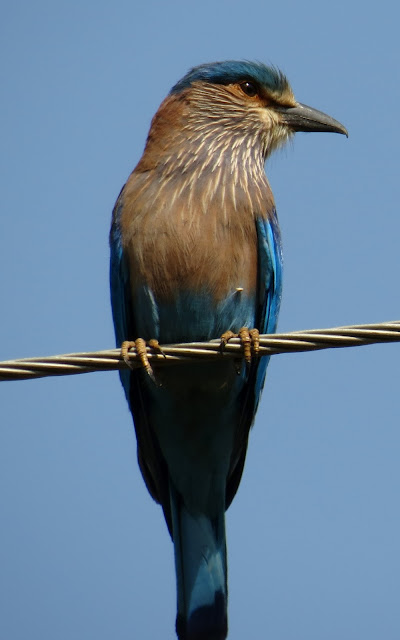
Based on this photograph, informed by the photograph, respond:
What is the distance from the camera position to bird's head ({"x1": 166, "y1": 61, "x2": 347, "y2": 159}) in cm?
650

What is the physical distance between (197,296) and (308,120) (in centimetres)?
184

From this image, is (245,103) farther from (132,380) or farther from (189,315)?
(132,380)

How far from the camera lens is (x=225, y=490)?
626 cm

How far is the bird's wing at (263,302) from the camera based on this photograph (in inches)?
229

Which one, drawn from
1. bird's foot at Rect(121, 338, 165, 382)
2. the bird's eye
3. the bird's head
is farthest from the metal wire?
the bird's eye

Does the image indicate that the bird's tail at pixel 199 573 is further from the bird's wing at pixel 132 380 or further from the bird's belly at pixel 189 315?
the bird's belly at pixel 189 315

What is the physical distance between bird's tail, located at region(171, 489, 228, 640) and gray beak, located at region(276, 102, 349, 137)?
2432mm

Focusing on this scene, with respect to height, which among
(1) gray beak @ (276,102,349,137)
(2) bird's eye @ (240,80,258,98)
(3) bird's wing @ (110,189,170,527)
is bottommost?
(3) bird's wing @ (110,189,170,527)

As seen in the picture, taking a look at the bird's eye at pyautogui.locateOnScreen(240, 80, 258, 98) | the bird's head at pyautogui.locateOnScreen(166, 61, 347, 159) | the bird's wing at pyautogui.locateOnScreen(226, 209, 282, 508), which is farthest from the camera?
the bird's eye at pyautogui.locateOnScreen(240, 80, 258, 98)

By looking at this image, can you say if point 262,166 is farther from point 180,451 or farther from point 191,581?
point 191,581

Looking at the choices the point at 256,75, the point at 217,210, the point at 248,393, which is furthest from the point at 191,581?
the point at 256,75

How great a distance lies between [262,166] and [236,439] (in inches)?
63.8

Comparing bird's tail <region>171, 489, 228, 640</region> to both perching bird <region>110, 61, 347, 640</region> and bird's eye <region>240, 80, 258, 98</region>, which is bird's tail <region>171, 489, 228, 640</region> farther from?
bird's eye <region>240, 80, 258, 98</region>

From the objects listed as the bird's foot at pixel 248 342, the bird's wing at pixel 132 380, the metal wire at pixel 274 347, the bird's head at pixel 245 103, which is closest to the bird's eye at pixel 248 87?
the bird's head at pixel 245 103
